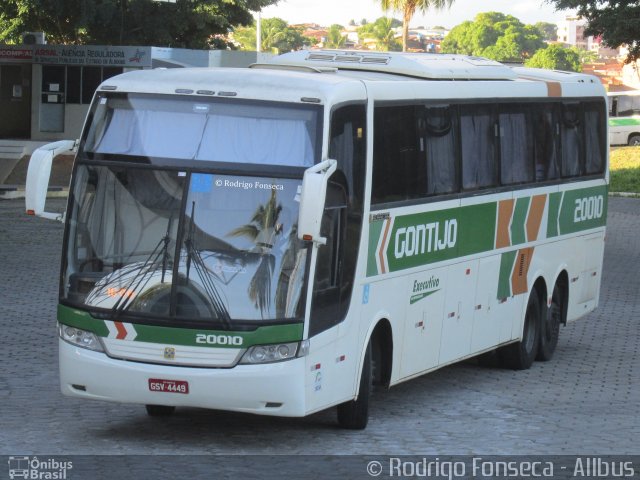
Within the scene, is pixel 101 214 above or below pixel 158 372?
above

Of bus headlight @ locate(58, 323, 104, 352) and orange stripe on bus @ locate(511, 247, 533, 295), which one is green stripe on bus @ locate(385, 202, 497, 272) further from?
bus headlight @ locate(58, 323, 104, 352)

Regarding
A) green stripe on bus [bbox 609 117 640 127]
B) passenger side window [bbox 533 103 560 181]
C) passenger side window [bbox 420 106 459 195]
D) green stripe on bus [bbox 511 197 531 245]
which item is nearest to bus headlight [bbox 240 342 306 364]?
passenger side window [bbox 420 106 459 195]

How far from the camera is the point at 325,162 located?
9906 mm

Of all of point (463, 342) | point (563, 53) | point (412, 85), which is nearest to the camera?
point (412, 85)

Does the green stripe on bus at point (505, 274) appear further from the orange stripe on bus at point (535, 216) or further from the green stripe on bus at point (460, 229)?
the orange stripe on bus at point (535, 216)

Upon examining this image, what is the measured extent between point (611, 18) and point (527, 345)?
86.7 ft

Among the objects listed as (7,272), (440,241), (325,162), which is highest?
(325,162)

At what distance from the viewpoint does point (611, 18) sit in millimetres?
40344

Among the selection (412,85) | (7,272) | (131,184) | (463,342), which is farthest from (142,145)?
(7,272)

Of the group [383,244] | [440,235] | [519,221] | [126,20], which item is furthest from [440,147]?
[126,20]

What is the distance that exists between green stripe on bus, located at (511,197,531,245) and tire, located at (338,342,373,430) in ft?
13.2

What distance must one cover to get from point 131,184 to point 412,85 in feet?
10.0

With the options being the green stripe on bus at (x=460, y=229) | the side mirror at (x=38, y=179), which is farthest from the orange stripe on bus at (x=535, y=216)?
the side mirror at (x=38, y=179)

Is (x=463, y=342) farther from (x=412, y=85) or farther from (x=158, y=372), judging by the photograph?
(x=158, y=372)
